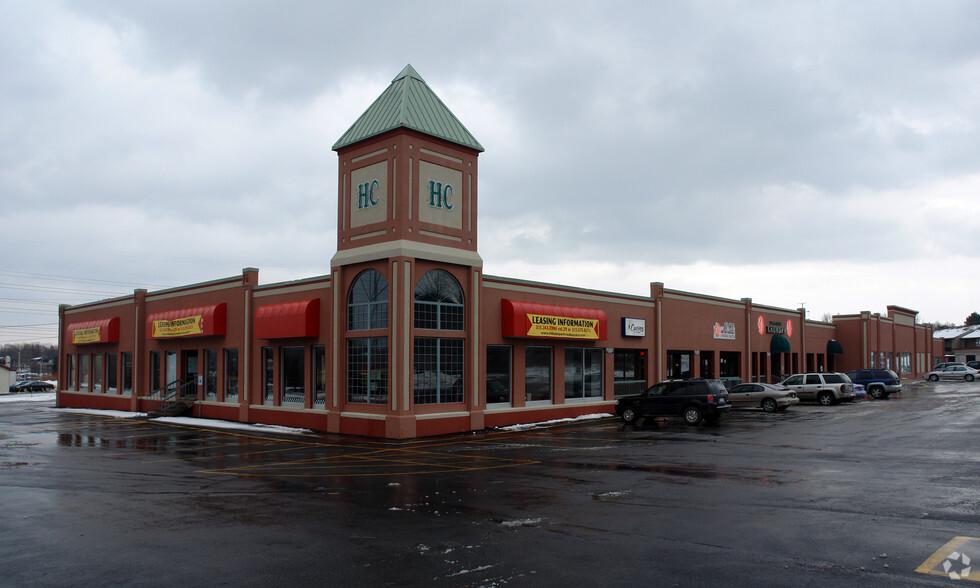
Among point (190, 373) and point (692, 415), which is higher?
point (190, 373)

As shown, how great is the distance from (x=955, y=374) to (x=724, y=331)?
35.1 meters

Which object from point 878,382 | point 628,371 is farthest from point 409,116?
point 878,382

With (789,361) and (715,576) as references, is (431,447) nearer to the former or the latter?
(715,576)

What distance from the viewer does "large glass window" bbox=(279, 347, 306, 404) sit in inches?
1110

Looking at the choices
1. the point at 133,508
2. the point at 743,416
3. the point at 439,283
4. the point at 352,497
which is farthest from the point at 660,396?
the point at 133,508

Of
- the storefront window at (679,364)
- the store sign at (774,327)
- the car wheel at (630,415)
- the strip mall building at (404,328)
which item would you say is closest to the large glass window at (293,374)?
the strip mall building at (404,328)

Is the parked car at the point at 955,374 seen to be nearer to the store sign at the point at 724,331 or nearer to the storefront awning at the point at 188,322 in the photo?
the store sign at the point at 724,331

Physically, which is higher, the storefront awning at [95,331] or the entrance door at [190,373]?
the storefront awning at [95,331]

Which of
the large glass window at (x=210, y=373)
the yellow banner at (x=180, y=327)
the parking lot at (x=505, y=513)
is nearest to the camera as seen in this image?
the parking lot at (x=505, y=513)

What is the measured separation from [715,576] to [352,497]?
7.28 metres

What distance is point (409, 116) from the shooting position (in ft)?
82.3

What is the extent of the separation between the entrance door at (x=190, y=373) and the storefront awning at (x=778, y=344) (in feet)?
122

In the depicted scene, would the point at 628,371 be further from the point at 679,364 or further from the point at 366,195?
the point at 366,195

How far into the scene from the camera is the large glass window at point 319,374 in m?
27.4
